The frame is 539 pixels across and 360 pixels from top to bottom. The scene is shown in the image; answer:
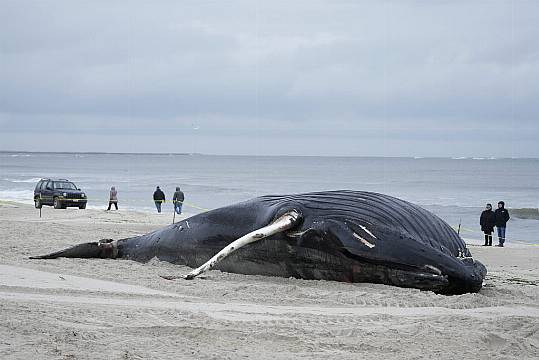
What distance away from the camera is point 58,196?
3622 cm

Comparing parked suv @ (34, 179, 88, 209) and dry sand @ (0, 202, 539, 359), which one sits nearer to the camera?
dry sand @ (0, 202, 539, 359)

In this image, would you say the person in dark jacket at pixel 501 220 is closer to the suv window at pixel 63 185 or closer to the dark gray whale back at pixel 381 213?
the dark gray whale back at pixel 381 213

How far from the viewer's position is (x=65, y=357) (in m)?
4.80

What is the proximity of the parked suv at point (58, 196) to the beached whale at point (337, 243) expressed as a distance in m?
26.6

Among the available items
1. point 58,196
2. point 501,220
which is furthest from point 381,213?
point 58,196

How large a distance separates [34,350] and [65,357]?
0.83 ft

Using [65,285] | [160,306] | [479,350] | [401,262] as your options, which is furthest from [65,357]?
[401,262]

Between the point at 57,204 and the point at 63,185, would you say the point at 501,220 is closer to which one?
the point at 57,204

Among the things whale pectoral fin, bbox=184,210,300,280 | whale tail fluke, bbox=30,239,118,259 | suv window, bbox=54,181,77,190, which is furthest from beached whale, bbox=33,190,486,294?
suv window, bbox=54,181,77,190

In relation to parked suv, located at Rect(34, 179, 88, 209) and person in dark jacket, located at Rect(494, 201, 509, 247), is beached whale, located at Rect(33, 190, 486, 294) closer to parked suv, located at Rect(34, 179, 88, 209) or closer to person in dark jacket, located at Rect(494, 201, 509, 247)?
person in dark jacket, located at Rect(494, 201, 509, 247)

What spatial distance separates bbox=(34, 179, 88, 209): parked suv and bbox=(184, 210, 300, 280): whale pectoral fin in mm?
28144

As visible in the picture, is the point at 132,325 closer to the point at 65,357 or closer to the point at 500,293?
the point at 65,357

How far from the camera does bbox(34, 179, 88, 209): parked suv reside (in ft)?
118

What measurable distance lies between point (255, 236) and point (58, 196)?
28.8 meters
